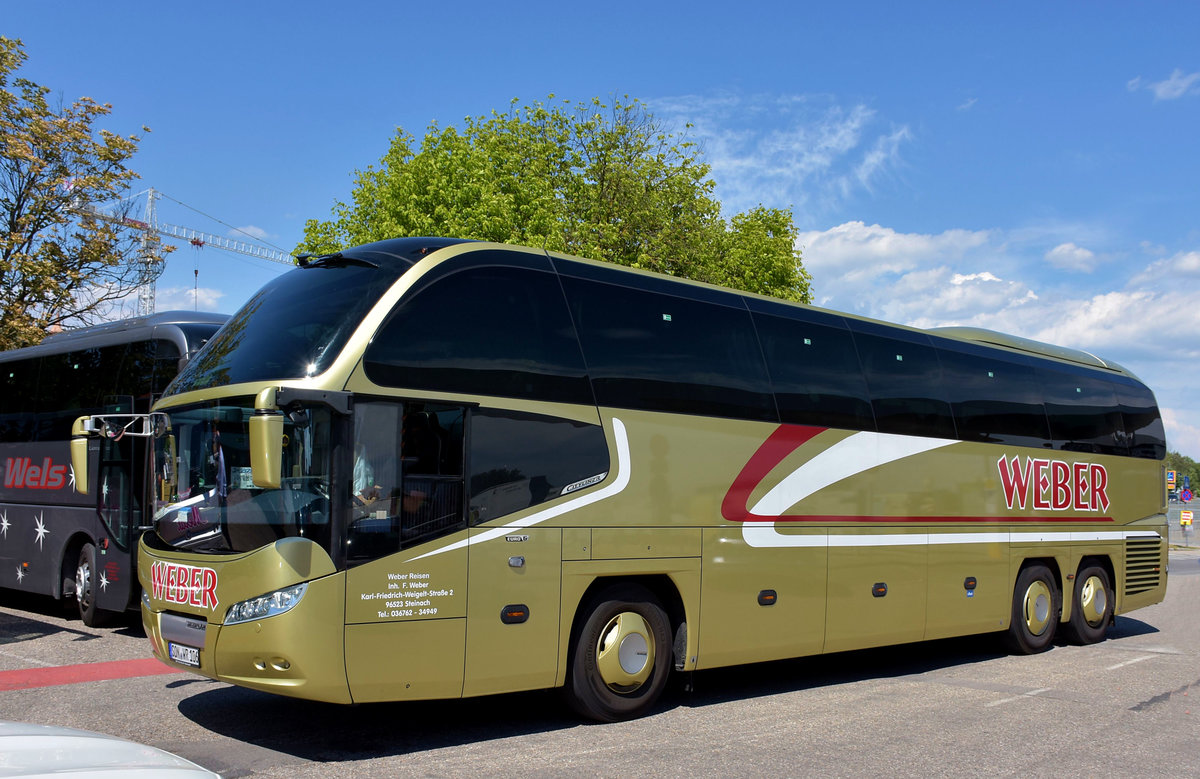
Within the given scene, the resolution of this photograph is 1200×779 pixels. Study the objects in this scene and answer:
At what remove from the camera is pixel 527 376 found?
311 inches

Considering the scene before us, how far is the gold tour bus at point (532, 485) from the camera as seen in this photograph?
6773mm

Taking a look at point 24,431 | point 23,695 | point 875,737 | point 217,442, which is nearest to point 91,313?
point 24,431

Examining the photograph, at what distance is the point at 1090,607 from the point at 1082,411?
2804 millimetres

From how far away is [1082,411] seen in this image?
48.3 ft

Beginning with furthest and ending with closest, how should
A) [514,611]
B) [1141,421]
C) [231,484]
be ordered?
1. [1141,421]
2. [514,611]
3. [231,484]

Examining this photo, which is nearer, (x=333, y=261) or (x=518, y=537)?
(x=518, y=537)

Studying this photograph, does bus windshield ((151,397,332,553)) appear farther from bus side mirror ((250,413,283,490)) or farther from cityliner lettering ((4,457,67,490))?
cityliner lettering ((4,457,67,490))

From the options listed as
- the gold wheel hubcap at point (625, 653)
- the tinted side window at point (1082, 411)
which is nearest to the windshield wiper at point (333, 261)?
the gold wheel hubcap at point (625, 653)

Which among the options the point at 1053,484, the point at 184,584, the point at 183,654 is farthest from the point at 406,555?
the point at 1053,484

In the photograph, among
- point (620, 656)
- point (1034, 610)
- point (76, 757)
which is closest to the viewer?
point (76, 757)

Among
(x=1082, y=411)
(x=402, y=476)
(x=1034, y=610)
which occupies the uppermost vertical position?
(x=1082, y=411)

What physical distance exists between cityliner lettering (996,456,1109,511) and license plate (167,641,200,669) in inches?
381

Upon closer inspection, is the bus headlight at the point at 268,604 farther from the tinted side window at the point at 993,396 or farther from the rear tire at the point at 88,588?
the tinted side window at the point at 993,396

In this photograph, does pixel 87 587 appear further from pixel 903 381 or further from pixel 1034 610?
pixel 1034 610
